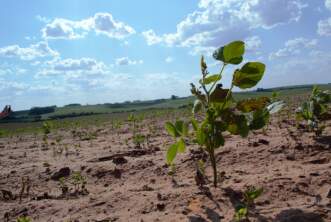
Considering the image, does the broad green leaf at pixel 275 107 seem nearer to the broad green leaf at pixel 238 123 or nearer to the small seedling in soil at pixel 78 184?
the broad green leaf at pixel 238 123

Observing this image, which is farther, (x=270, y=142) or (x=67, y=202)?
(x=270, y=142)

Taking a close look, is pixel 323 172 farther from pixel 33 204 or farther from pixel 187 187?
pixel 33 204

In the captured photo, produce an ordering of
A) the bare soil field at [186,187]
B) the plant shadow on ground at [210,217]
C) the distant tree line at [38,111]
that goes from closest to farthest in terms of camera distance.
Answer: the plant shadow on ground at [210,217]
the bare soil field at [186,187]
the distant tree line at [38,111]

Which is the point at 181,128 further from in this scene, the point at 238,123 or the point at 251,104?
the point at 251,104

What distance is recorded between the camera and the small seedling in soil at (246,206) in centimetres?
282

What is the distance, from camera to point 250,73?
3721 millimetres

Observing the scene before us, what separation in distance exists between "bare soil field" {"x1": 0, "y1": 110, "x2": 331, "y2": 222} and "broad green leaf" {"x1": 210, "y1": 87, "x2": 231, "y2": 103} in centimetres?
79

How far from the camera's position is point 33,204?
13.8 ft

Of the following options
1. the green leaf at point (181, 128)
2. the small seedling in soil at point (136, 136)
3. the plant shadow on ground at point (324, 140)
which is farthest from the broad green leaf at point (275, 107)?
the small seedling in soil at point (136, 136)

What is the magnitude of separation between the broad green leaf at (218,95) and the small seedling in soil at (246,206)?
3.08 ft

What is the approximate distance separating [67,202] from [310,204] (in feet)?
7.78

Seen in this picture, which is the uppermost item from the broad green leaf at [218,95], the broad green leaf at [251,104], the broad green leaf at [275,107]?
the broad green leaf at [218,95]

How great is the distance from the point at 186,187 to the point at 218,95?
0.97 metres

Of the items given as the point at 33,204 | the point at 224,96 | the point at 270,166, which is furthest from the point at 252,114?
the point at 33,204
